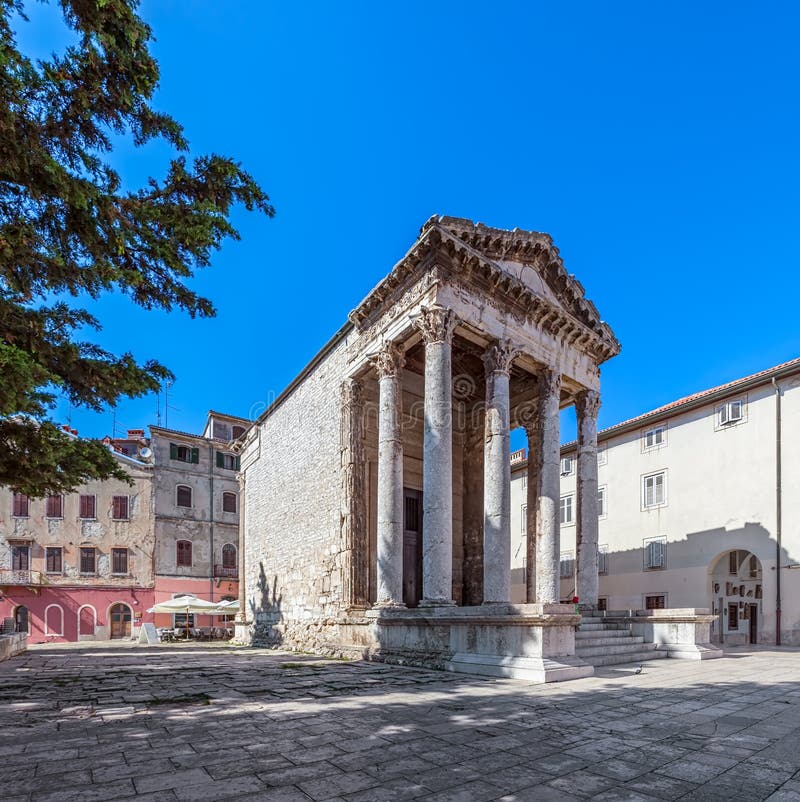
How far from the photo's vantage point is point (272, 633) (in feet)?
57.1

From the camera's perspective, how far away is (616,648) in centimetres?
1116

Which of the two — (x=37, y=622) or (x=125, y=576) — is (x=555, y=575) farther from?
(x=37, y=622)

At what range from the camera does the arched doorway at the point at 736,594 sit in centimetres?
2052

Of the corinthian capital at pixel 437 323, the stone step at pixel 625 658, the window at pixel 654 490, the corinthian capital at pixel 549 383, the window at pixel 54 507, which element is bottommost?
the stone step at pixel 625 658

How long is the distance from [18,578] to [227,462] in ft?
34.8

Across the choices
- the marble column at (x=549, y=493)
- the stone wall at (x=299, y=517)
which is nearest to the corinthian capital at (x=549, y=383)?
the marble column at (x=549, y=493)

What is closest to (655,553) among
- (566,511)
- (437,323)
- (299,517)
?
(566,511)

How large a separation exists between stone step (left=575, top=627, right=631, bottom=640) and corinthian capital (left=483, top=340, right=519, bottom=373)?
556 centimetres

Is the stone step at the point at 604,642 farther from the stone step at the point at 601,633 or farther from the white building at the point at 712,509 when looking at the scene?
the white building at the point at 712,509

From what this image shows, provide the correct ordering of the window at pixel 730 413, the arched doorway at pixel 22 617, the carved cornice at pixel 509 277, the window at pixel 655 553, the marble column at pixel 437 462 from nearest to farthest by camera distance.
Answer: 1. the marble column at pixel 437 462
2. the carved cornice at pixel 509 277
3. the window at pixel 730 413
4. the window at pixel 655 553
5. the arched doorway at pixel 22 617

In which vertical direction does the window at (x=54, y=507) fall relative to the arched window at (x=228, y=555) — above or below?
above

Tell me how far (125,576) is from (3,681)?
65.7 feet

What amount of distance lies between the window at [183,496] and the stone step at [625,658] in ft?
78.3

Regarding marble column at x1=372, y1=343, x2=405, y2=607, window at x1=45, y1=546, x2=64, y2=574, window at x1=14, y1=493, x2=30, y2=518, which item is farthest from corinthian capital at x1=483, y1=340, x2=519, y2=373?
window at x1=14, y1=493, x2=30, y2=518
